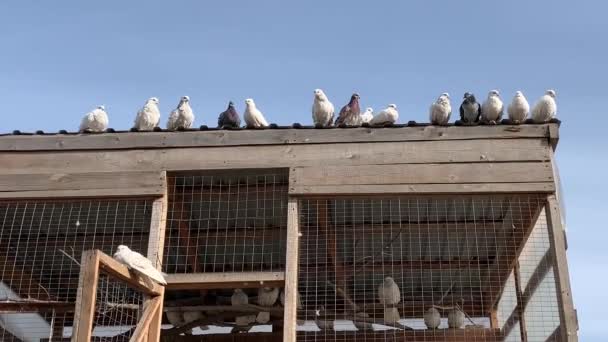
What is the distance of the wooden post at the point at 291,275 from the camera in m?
5.75

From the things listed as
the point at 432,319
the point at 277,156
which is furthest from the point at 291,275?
the point at 432,319

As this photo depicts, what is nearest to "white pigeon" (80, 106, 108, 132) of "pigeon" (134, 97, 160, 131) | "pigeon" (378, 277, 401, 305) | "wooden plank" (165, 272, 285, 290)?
"pigeon" (134, 97, 160, 131)

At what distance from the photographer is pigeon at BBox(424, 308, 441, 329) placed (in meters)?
8.07

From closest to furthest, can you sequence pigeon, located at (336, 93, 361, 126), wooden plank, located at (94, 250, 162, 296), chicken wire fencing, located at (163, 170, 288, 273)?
wooden plank, located at (94, 250, 162, 296) → chicken wire fencing, located at (163, 170, 288, 273) → pigeon, located at (336, 93, 361, 126)

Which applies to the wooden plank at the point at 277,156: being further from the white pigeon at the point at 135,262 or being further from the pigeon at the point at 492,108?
the white pigeon at the point at 135,262

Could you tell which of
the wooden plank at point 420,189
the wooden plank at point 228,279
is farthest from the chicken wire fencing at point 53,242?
the wooden plank at point 420,189

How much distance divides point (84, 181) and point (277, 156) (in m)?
1.77

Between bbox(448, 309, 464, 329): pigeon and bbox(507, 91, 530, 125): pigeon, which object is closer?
bbox(507, 91, 530, 125): pigeon

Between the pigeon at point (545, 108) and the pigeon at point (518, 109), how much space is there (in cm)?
13

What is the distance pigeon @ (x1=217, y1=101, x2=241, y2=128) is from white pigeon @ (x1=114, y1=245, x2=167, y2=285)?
226 cm

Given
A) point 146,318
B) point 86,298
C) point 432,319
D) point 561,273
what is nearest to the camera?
point 86,298

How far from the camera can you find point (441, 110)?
679 centimetres

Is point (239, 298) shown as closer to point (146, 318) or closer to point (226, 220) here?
point (226, 220)

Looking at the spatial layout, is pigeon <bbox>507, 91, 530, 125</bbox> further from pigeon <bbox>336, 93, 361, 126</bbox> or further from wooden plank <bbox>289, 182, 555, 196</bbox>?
pigeon <bbox>336, 93, 361, 126</bbox>
